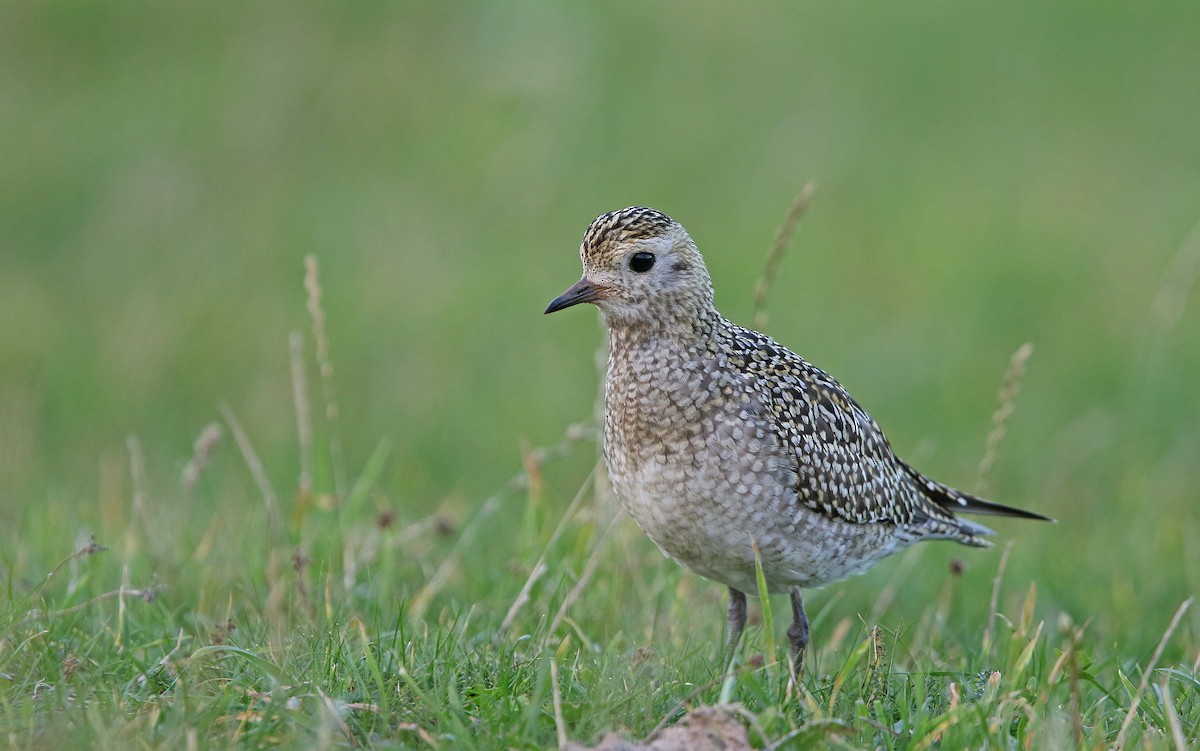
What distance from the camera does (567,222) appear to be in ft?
47.2

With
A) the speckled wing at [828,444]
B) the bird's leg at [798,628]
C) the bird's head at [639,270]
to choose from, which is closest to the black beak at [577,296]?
the bird's head at [639,270]

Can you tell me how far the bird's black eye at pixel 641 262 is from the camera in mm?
6230

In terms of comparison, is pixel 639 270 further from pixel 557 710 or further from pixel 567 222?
pixel 567 222

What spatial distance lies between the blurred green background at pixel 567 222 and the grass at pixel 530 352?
46 mm

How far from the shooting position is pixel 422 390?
1234cm

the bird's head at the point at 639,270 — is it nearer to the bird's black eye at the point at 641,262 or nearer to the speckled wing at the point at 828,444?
the bird's black eye at the point at 641,262

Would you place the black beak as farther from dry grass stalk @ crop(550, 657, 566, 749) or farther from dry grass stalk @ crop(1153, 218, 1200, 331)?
dry grass stalk @ crop(1153, 218, 1200, 331)

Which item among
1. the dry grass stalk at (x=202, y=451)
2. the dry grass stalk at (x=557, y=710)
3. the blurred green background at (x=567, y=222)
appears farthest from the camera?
the blurred green background at (x=567, y=222)

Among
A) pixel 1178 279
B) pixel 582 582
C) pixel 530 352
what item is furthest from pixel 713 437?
pixel 1178 279

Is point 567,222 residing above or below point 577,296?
below

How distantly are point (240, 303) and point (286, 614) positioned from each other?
299 inches

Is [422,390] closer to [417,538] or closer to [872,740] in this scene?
[417,538]

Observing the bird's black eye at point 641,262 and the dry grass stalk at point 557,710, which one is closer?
the dry grass stalk at point 557,710

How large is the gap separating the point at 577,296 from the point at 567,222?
8336 mm
